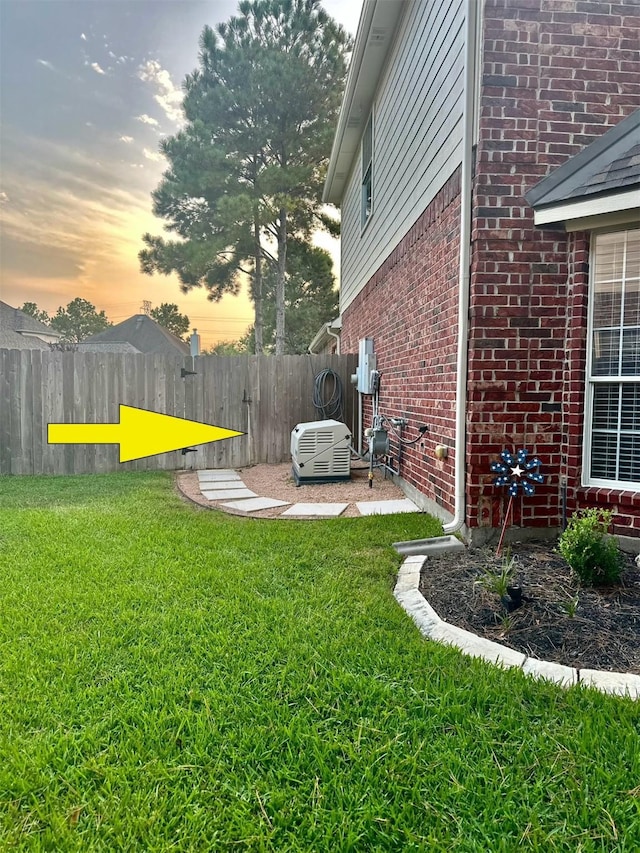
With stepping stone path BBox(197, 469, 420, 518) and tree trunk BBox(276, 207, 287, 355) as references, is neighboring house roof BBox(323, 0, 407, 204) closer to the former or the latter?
stepping stone path BBox(197, 469, 420, 518)

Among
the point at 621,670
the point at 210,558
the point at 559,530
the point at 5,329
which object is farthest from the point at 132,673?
the point at 5,329

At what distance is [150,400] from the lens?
24.9 ft

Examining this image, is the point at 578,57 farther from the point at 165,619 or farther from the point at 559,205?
the point at 165,619

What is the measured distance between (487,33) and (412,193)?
1748 mm

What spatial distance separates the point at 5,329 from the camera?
2250 centimetres

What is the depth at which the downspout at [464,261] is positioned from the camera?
356 cm

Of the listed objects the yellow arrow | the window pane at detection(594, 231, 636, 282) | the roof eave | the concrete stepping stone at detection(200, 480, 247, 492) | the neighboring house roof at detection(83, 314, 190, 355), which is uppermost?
the neighboring house roof at detection(83, 314, 190, 355)

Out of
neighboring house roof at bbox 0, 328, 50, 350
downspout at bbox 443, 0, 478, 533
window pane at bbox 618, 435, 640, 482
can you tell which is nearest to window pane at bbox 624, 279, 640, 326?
window pane at bbox 618, 435, 640, 482

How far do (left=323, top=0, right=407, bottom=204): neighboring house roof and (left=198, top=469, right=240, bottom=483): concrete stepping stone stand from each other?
5612 millimetres

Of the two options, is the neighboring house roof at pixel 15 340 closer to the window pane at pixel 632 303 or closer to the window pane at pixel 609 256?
the window pane at pixel 609 256

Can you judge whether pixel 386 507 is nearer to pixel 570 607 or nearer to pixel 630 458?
pixel 630 458

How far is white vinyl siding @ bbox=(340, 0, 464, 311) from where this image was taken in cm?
397

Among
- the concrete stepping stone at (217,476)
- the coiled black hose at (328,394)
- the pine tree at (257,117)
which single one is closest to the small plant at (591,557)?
the concrete stepping stone at (217,476)

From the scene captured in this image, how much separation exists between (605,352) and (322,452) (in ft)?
11.3
